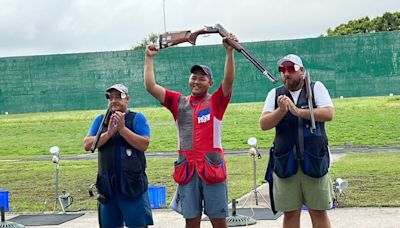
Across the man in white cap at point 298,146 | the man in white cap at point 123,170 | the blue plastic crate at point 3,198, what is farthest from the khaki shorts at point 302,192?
the blue plastic crate at point 3,198

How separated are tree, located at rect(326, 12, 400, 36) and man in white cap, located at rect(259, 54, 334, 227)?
64.1m

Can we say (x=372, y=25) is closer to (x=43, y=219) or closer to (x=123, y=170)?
(x=43, y=219)

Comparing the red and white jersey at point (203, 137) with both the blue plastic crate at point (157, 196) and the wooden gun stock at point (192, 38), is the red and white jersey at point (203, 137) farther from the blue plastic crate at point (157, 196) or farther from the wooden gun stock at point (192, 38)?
the blue plastic crate at point (157, 196)

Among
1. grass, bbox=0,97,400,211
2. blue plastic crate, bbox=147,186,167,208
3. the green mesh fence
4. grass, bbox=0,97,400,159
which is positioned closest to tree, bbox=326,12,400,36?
the green mesh fence

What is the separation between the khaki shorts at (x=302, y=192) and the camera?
19.9ft

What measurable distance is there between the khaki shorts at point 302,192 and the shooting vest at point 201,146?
463 mm

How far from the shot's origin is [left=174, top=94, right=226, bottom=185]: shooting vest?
241 inches

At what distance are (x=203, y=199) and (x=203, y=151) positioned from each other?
0.39 metres

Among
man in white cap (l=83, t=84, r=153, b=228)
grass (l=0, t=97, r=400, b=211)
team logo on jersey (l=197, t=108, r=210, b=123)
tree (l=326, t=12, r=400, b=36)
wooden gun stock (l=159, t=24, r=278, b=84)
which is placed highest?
tree (l=326, t=12, r=400, b=36)

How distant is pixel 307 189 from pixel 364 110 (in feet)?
75.6

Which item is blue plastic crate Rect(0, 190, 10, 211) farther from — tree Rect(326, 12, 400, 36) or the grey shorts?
tree Rect(326, 12, 400, 36)

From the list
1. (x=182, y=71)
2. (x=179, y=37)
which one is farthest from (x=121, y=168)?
(x=182, y=71)

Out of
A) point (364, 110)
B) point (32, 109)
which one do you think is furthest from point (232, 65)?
point (32, 109)

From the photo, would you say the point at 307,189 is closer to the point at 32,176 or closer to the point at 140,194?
the point at 140,194
